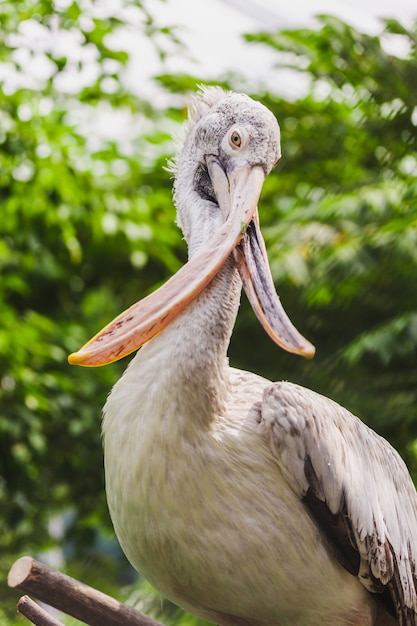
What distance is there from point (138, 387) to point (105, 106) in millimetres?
3172

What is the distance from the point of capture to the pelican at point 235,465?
7.09 ft

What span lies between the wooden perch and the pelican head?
44 centimetres

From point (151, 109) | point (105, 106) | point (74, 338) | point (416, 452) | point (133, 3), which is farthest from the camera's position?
point (151, 109)

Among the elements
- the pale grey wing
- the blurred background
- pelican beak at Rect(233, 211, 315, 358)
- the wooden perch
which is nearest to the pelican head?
pelican beak at Rect(233, 211, 315, 358)

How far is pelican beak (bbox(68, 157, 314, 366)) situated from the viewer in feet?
7.10

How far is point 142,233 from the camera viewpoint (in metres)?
4.90

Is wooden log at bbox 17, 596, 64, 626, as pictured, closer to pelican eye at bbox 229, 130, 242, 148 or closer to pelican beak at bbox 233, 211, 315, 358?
pelican beak at bbox 233, 211, 315, 358

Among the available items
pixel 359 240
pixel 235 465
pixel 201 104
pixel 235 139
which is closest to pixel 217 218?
pixel 235 139

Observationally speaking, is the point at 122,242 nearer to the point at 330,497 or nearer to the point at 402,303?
the point at 402,303

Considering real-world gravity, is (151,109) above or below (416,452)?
below

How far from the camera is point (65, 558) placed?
5.27 meters

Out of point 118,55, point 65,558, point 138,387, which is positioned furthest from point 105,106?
point 138,387

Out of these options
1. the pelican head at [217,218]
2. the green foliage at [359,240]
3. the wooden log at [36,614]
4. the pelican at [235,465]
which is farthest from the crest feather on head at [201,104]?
the green foliage at [359,240]

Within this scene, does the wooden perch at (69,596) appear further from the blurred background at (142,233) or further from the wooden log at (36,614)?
the blurred background at (142,233)
